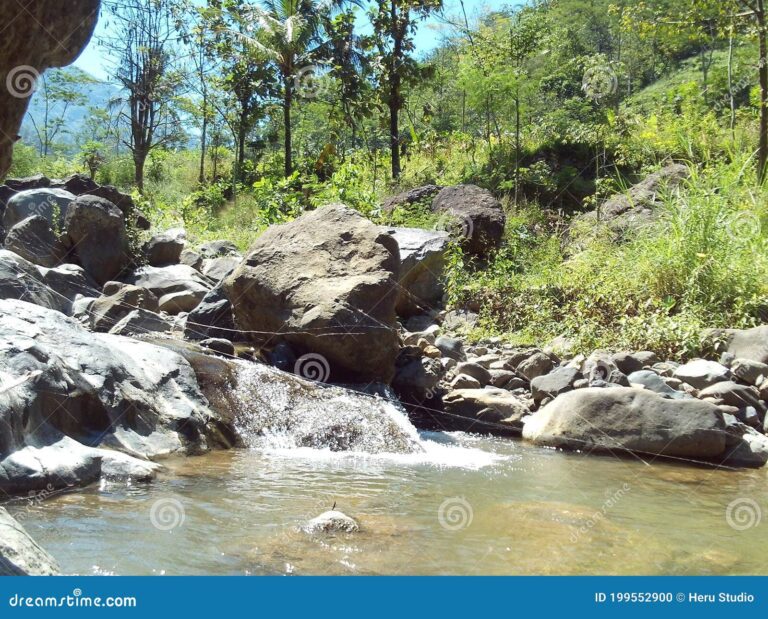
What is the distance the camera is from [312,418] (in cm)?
668

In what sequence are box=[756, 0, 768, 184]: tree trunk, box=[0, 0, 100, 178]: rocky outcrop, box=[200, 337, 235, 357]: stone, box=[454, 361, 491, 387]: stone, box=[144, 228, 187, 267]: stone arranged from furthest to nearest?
box=[756, 0, 768, 184]: tree trunk → box=[144, 228, 187, 267]: stone → box=[454, 361, 491, 387]: stone → box=[200, 337, 235, 357]: stone → box=[0, 0, 100, 178]: rocky outcrop

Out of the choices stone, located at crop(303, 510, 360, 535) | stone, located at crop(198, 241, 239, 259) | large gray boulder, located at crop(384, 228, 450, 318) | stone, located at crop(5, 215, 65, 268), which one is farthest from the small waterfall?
stone, located at crop(198, 241, 239, 259)

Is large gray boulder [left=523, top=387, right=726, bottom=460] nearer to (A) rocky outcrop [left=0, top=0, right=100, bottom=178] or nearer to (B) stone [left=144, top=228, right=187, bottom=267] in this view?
(A) rocky outcrop [left=0, top=0, right=100, bottom=178]

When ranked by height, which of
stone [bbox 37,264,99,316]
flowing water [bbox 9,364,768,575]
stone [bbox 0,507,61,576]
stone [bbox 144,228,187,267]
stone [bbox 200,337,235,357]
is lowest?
flowing water [bbox 9,364,768,575]

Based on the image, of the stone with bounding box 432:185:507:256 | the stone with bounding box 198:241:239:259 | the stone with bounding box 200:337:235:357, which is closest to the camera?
the stone with bounding box 200:337:235:357

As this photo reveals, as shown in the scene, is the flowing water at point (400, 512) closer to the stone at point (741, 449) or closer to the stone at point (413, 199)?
the stone at point (741, 449)

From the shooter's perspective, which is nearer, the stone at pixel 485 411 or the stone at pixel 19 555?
the stone at pixel 19 555

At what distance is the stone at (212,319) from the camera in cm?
859

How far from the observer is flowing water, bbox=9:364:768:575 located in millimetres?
3619

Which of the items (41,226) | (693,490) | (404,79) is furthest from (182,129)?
(693,490)

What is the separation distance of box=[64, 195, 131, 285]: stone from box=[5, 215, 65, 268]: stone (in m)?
0.24

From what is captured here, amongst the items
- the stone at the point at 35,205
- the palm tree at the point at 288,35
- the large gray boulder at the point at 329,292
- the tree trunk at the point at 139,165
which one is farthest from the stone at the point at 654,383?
the tree trunk at the point at 139,165

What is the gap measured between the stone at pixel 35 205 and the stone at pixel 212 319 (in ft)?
12.5

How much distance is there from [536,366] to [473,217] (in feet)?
17.2
